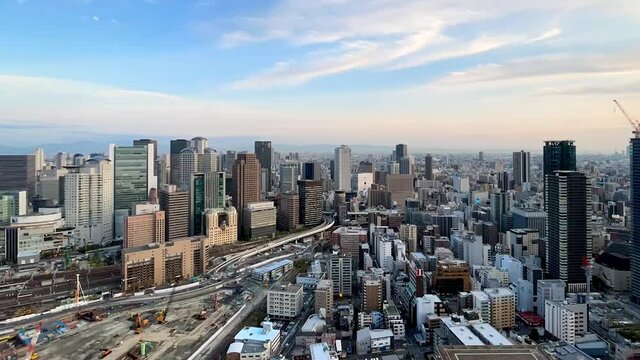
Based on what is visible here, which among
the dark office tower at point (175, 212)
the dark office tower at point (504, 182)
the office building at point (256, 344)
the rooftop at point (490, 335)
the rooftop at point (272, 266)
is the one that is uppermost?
the dark office tower at point (504, 182)

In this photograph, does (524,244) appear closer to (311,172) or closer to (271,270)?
(271,270)

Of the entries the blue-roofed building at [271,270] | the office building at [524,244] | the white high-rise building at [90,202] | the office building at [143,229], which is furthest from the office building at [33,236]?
the office building at [524,244]

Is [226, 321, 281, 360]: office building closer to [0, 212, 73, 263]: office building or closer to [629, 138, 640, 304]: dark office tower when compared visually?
[629, 138, 640, 304]: dark office tower

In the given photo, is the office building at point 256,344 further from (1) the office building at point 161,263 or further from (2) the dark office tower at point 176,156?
(2) the dark office tower at point 176,156

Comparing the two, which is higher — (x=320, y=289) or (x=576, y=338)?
(x=320, y=289)

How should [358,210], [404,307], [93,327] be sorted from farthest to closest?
[358,210]
[404,307]
[93,327]

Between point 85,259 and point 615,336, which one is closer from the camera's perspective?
point 615,336

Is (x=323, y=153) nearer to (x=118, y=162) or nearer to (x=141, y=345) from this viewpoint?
(x=118, y=162)

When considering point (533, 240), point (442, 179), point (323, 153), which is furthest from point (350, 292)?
point (323, 153)
